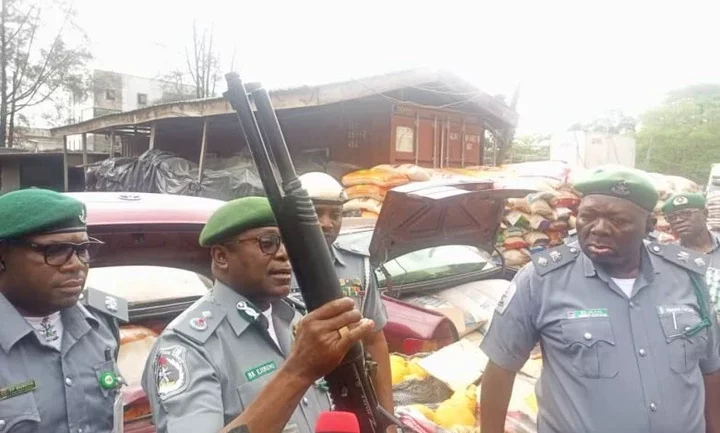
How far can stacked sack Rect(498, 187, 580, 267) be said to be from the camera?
27.6ft

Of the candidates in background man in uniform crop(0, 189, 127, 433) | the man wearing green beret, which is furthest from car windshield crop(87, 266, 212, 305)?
the man wearing green beret

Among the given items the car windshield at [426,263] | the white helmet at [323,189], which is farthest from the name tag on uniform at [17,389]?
the car windshield at [426,263]

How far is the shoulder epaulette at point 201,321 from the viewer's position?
60.4 inches

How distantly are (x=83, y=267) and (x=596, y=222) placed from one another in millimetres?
1760

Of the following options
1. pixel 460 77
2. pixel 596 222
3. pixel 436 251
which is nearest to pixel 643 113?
pixel 460 77

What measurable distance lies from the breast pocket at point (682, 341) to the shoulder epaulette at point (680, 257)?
203mm

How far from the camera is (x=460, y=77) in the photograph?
35.4ft

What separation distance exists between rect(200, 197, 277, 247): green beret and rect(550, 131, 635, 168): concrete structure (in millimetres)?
14609

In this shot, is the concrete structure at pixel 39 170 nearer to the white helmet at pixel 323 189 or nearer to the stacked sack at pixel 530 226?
the stacked sack at pixel 530 226

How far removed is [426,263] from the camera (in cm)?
519

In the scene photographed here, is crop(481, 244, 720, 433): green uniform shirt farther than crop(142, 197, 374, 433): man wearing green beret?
Yes

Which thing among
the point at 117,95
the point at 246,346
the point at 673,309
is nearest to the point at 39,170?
the point at 246,346

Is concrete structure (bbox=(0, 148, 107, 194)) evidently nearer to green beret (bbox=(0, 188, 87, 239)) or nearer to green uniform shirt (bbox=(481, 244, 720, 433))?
green beret (bbox=(0, 188, 87, 239))

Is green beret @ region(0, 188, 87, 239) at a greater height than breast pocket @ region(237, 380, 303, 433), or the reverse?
green beret @ region(0, 188, 87, 239)
